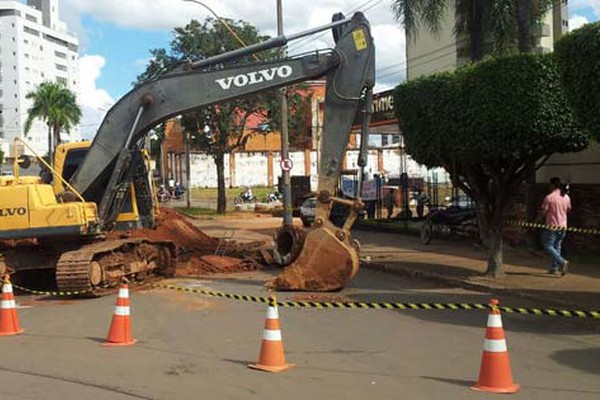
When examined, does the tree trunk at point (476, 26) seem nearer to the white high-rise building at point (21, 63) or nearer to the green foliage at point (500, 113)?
the green foliage at point (500, 113)

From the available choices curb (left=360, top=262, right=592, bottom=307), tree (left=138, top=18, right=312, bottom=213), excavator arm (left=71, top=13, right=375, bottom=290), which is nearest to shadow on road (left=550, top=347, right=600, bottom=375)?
curb (left=360, top=262, right=592, bottom=307)

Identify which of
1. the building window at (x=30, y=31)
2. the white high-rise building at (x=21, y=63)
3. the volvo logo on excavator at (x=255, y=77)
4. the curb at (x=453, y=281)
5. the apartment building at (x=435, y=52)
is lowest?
the curb at (x=453, y=281)

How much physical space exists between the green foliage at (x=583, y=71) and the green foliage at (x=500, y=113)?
2.15 metres

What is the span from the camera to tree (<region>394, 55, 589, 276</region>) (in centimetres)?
1255

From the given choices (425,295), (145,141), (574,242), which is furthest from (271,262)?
(574,242)

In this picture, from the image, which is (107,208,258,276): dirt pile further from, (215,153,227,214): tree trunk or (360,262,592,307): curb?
(215,153,227,214): tree trunk

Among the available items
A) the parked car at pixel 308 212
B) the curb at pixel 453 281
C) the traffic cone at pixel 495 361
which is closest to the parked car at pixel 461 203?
the curb at pixel 453 281

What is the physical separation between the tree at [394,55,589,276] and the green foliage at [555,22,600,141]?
219cm

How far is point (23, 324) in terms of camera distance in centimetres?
1087

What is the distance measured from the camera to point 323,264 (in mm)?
13062

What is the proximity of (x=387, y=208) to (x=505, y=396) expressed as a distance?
27716mm

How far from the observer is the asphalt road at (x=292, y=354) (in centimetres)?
680

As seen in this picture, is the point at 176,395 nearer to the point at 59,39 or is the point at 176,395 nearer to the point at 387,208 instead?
the point at 387,208

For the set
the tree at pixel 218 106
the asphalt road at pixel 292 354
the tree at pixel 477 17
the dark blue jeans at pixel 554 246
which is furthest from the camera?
the tree at pixel 218 106
